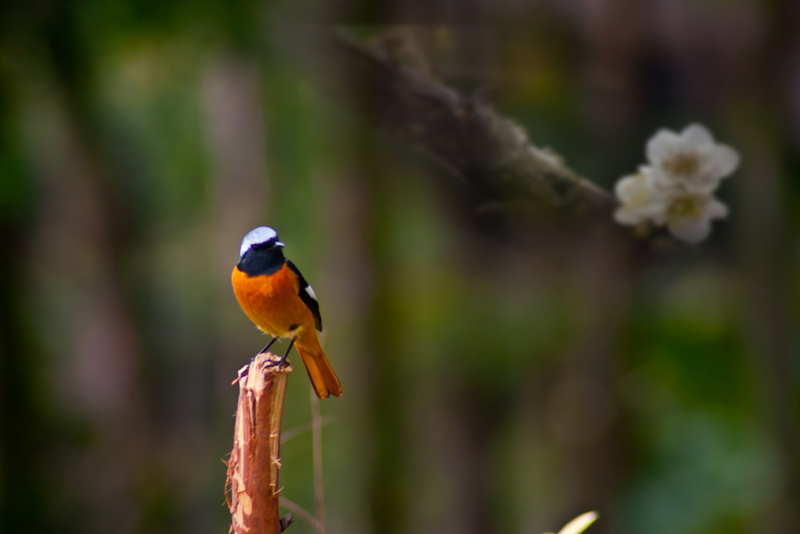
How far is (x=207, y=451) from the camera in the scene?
3312 millimetres

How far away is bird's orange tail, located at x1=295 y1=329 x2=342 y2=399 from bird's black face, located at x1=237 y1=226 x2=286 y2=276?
0.40ft

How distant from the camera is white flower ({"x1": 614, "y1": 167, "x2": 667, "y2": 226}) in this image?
1062 mm

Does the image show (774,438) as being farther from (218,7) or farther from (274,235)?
(218,7)

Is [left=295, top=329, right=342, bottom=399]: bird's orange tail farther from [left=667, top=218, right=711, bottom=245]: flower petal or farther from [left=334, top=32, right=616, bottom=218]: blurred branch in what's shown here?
[left=667, top=218, right=711, bottom=245]: flower petal

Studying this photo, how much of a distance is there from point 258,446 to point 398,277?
2016 mm

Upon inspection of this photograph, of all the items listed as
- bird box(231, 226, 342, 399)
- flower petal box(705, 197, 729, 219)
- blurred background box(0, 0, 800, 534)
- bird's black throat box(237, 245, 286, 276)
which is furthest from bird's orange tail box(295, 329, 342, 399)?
flower petal box(705, 197, 729, 219)

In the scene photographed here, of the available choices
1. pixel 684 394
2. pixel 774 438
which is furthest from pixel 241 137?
pixel 684 394

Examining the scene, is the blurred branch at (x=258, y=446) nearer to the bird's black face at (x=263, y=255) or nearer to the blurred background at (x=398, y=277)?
the bird's black face at (x=263, y=255)

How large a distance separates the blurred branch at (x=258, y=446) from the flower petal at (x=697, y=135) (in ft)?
3.07

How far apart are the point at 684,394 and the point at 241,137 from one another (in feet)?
9.61

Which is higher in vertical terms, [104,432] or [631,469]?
[104,432]

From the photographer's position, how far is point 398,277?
2.81 meters

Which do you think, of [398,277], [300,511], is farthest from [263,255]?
[398,277]

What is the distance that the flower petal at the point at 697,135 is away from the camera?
1.18 m
